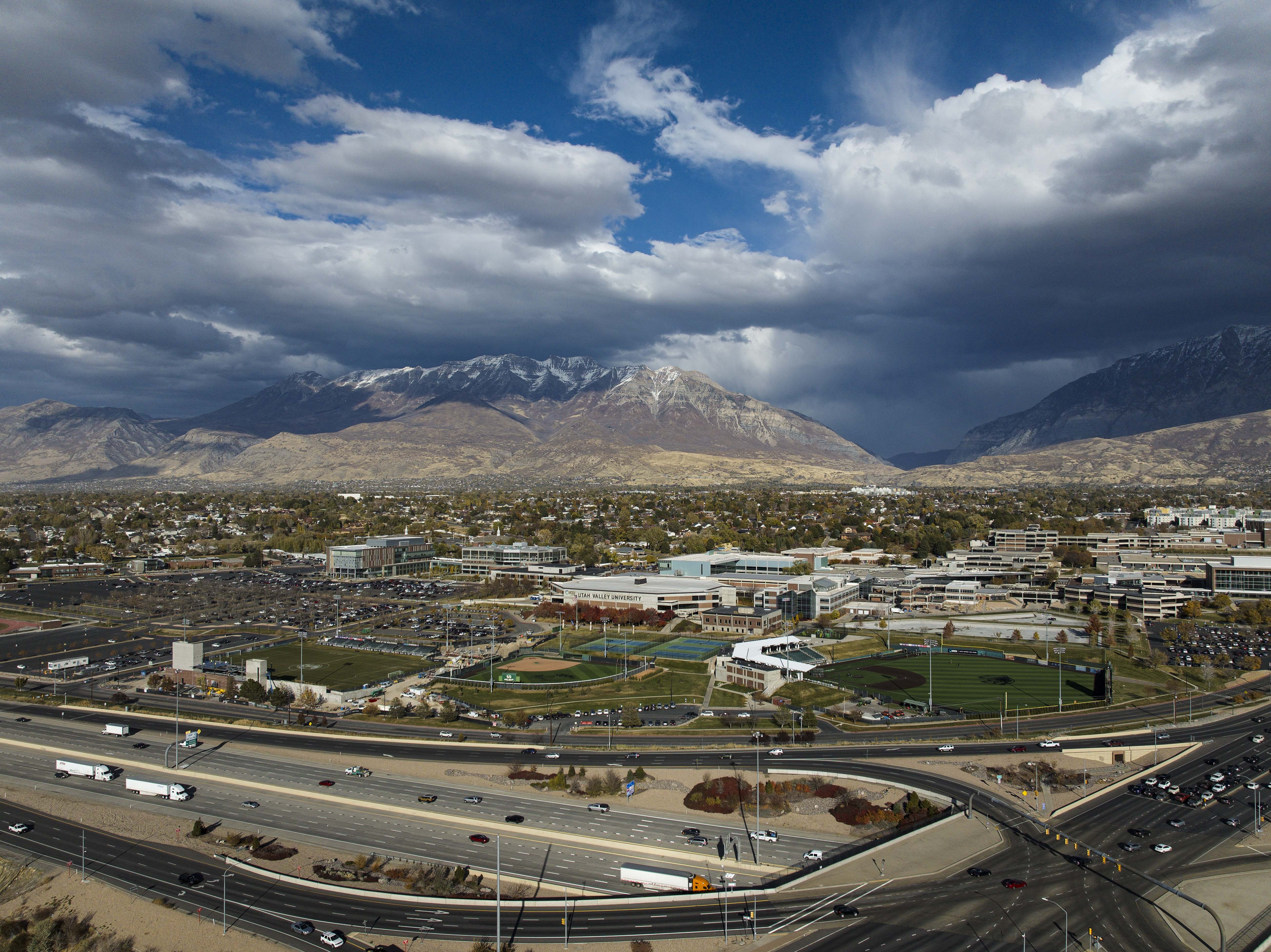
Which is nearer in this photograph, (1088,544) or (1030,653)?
(1030,653)

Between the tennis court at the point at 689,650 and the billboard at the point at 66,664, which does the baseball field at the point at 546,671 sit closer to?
the tennis court at the point at 689,650

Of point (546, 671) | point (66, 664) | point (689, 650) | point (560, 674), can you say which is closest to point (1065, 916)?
point (560, 674)

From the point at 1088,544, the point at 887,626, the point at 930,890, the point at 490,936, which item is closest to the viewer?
the point at 490,936

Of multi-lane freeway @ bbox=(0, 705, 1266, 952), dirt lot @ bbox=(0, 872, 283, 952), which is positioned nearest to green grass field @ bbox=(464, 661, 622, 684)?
multi-lane freeway @ bbox=(0, 705, 1266, 952)

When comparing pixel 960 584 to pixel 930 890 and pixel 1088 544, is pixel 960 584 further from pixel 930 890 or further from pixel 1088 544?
pixel 930 890

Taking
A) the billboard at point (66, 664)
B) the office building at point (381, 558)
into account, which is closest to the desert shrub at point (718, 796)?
the billboard at point (66, 664)

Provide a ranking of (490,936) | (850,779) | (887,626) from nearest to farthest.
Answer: (490,936) < (850,779) < (887,626)

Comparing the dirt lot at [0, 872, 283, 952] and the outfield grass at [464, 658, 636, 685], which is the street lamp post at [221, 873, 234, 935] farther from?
the outfield grass at [464, 658, 636, 685]

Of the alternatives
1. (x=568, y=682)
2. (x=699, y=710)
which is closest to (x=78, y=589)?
(x=568, y=682)
